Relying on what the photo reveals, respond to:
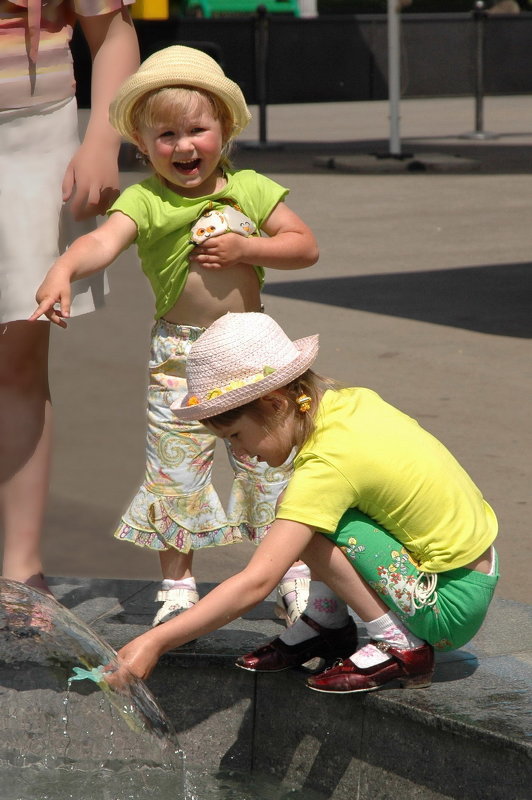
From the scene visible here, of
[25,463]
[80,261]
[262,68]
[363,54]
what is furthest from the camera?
[363,54]

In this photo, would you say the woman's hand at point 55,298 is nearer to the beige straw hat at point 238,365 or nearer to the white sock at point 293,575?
the beige straw hat at point 238,365

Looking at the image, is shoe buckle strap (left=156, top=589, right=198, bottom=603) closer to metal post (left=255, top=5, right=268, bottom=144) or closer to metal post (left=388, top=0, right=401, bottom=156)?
metal post (left=388, top=0, right=401, bottom=156)

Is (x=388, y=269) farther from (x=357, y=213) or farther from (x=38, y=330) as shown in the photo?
(x=38, y=330)

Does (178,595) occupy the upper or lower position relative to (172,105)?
lower

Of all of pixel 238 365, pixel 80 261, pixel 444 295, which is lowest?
pixel 444 295

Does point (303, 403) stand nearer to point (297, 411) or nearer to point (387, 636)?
point (297, 411)

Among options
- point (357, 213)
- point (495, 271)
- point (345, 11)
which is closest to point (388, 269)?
point (495, 271)

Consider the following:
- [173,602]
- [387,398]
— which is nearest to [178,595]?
[173,602]

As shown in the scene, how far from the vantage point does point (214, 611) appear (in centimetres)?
264

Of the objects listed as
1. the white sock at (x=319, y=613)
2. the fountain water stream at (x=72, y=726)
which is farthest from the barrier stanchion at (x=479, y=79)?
the fountain water stream at (x=72, y=726)

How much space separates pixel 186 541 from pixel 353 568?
26.2 inches

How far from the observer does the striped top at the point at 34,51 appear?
3246mm

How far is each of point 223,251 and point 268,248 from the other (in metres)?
0.11

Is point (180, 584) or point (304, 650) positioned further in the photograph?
point (180, 584)
